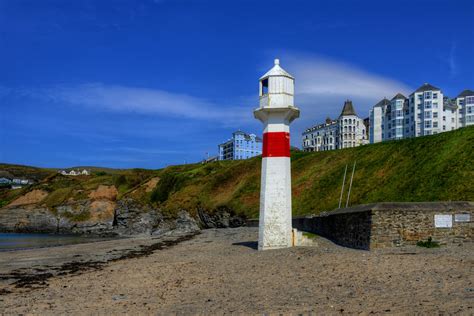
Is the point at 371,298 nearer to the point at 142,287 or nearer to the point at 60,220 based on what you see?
the point at 142,287

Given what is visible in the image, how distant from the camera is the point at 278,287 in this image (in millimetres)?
11227

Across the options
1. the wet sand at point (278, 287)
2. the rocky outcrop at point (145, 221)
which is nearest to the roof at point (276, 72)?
the wet sand at point (278, 287)

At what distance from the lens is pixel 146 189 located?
8394 centimetres

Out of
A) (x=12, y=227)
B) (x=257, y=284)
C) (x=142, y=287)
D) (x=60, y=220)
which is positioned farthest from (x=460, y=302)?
(x=12, y=227)

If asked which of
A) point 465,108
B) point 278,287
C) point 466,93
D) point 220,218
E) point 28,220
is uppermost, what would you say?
point 466,93

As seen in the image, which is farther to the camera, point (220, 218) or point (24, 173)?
point (24, 173)

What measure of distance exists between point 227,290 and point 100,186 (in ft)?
288

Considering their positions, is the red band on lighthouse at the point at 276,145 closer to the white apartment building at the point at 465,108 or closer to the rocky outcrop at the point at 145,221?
the rocky outcrop at the point at 145,221

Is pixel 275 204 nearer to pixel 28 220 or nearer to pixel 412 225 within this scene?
pixel 412 225

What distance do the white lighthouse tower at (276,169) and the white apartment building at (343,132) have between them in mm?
122933

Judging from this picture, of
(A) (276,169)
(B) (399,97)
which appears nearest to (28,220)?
(A) (276,169)

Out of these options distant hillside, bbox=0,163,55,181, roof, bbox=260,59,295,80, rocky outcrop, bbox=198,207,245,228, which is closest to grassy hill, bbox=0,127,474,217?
rocky outcrop, bbox=198,207,245,228

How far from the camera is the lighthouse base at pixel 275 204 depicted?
20.2m

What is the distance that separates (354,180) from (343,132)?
108 meters
